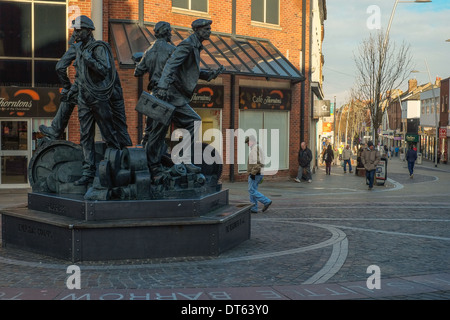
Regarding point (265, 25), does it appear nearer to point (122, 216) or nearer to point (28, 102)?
point (28, 102)

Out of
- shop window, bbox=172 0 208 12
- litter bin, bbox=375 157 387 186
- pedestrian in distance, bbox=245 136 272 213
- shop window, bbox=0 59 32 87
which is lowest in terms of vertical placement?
litter bin, bbox=375 157 387 186

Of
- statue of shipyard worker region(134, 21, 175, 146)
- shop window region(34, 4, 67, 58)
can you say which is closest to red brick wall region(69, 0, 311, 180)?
shop window region(34, 4, 67, 58)

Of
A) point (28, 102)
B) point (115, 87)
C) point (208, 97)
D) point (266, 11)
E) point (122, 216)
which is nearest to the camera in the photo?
point (122, 216)

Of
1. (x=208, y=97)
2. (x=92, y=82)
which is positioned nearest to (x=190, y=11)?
(x=208, y=97)

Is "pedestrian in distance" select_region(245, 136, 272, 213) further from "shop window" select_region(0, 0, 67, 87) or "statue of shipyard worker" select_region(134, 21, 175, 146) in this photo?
"shop window" select_region(0, 0, 67, 87)

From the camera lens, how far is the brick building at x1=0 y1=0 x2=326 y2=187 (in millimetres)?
18281

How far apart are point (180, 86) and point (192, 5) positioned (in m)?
13.1

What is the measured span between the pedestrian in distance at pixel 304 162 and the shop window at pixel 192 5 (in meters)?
7.05

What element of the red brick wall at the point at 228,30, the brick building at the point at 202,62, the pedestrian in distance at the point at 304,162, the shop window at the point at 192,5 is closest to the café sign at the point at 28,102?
the brick building at the point at 202,62

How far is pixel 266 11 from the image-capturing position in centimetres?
2319

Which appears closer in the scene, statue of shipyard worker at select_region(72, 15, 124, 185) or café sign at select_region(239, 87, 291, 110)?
statue of shipyard worker at select_region(72, 15, 124, 185)

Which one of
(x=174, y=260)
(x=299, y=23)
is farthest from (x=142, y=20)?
(x=174, y=260)

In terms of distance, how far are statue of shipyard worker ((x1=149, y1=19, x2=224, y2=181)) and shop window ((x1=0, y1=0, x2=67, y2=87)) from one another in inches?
439
